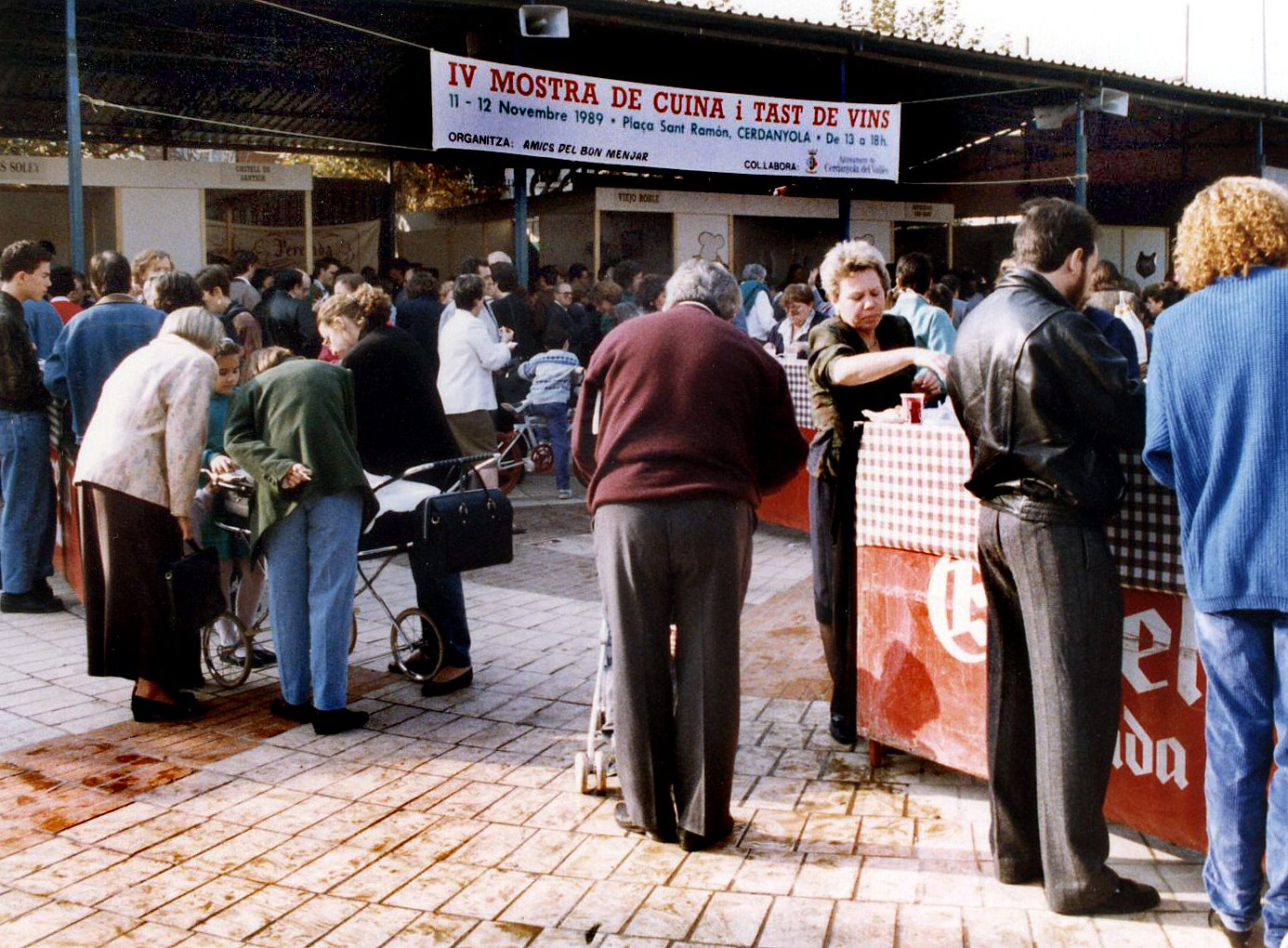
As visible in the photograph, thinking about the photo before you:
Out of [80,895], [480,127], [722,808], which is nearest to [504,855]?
[722,808]

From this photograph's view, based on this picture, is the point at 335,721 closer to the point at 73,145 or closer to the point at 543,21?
the point at 73,145

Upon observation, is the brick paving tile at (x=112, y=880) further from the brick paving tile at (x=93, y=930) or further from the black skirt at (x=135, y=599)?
the black skirt at (x=135, y=599)

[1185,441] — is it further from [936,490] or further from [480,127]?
[480,127]

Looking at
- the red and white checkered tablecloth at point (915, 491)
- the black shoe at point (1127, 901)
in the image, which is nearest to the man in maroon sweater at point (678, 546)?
the red and white checkered tablecloth at point (915, 491)

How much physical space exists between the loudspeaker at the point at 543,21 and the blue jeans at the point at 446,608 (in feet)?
25.6

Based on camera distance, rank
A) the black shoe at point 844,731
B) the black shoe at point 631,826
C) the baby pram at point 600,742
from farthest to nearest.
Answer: the black shoe at point 844,731
the baby pram at point 600,742
the black shoe at point 631,826

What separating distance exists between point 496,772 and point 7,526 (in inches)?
174

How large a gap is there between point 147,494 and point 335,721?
1.28 m

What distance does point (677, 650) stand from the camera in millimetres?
4102

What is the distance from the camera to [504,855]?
13.4 ft

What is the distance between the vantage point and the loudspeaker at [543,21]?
40.2 ft

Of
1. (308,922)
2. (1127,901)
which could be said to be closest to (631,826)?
(308,922)

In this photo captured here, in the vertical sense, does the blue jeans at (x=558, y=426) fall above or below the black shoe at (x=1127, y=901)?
above

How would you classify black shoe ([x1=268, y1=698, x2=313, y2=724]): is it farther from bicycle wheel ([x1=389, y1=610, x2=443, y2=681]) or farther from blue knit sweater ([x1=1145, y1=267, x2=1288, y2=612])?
blue knit sweater ([x1=1145, y1=267, x2=1288, y2=612])
